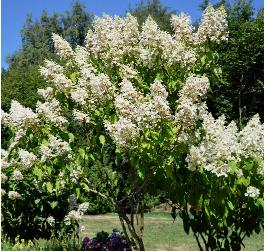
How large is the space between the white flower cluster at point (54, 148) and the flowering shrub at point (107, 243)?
1657mm

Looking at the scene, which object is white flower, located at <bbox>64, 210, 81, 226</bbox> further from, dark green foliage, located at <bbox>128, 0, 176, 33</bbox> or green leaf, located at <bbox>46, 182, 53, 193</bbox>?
dark green foliage, located at <bbox>128, 0, 176, 33</bbox>

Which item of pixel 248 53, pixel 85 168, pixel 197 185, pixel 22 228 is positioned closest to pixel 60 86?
pixel 85 168

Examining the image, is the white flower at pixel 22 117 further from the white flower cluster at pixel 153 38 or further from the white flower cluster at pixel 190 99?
the white flower cluster at pixel 190 99

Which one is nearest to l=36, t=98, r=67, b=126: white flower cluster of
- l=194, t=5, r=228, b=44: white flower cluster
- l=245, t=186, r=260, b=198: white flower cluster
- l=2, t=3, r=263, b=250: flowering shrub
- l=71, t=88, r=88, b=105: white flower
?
l=2, t=3, r=263, b=250: flowering shrub

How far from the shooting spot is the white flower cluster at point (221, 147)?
3.96m

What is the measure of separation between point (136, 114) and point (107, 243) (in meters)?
2.17

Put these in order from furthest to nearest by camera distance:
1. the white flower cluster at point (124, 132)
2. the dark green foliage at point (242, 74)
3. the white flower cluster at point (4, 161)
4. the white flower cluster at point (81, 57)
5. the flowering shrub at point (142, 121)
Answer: the dark green foliage at point (242, 74), the white flower cluster at point (4, 161), the white flower cluster at point (81, 57), the flowering shrub at point (142, 121), the white flower cluster at point (124, 132)

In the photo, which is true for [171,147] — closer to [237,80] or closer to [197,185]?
[197,185]

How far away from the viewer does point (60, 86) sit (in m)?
4.58

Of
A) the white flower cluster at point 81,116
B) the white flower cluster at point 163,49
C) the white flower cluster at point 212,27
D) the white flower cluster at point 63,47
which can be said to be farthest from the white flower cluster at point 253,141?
the white flower cluster at point 63,47

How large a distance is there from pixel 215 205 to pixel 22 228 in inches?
120

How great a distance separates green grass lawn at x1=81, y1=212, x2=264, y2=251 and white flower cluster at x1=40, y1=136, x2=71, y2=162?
2.60 m

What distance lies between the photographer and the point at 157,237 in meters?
8.74

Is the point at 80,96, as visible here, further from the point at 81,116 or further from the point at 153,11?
the point at 153,11
